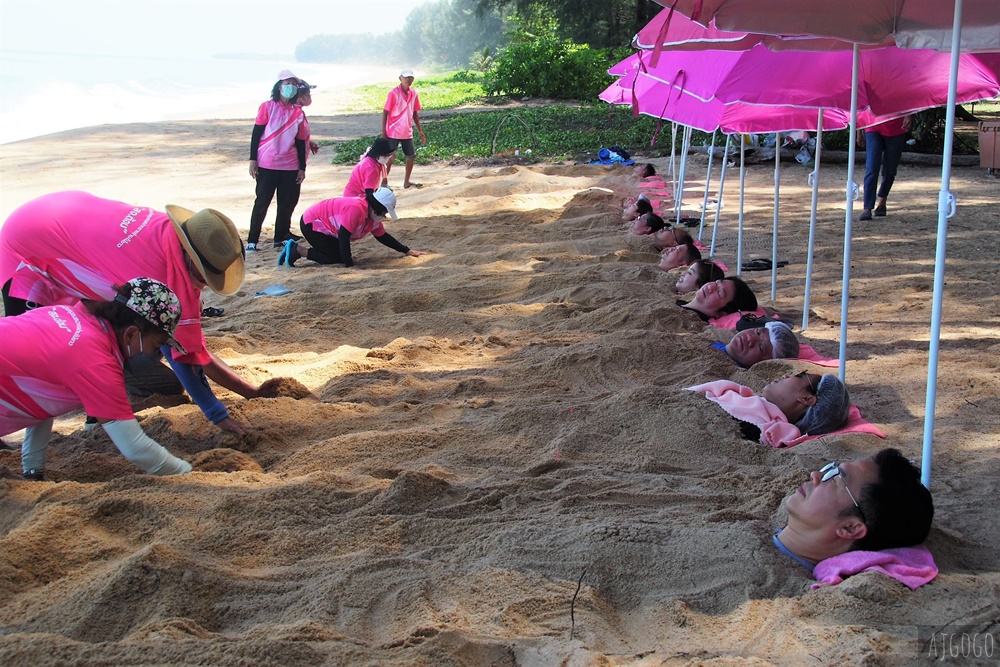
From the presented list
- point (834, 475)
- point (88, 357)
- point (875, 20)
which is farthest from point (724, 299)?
point (88, 357)

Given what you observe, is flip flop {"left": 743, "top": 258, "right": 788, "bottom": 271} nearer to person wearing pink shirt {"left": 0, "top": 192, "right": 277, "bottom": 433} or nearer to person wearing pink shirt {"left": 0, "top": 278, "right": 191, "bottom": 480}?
person wearing pink shirt {"left": 0, "top": 192, "right": 277, "bottom": 433}

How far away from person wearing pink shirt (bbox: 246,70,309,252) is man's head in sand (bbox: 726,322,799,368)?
16.8ft

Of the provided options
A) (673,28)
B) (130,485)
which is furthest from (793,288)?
(130,485)

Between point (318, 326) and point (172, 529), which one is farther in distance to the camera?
point (318, 326)

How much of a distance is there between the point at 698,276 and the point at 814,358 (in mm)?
1626

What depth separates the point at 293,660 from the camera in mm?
2086

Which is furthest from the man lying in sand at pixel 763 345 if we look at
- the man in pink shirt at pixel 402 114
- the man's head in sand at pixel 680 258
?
the man in pink shirt at pixel 402 114

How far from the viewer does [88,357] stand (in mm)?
2920

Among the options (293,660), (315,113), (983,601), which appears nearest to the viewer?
(293,660)

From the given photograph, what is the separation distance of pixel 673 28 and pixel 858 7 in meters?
1.39

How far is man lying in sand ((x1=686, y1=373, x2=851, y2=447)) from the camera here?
377 centimetres

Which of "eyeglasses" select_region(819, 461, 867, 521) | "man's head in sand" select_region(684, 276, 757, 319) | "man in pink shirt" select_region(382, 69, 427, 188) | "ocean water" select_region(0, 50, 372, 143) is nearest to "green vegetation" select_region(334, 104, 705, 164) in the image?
"man in pink shirt" select_region(382, 69, 427, 188)

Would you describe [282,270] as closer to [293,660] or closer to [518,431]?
[518,431]

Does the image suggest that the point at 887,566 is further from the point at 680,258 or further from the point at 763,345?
the point at 680,258
